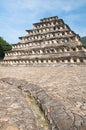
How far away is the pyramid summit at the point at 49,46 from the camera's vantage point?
30.8m

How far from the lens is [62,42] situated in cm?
3700

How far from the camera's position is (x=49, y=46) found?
3762 centimetres

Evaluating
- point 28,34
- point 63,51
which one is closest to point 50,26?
point 28,34

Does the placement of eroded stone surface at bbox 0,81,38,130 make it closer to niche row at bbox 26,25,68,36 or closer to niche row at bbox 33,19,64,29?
niche row at bbox 26,25,68,36

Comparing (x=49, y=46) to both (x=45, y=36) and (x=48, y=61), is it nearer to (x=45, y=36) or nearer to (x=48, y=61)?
(x=48, y=61)

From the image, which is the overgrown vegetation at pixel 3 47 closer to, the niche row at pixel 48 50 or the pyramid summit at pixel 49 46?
the pyramid summit at pixel 49 46

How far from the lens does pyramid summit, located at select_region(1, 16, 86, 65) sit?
3084 centimetres

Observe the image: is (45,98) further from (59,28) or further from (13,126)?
(59,28)

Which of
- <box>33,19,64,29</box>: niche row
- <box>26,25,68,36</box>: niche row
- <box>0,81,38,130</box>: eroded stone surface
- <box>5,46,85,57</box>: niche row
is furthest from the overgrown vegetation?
<box>0,81,38,130</box>: eroded stone surface

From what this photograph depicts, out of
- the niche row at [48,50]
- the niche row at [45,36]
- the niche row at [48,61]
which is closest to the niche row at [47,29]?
the niche row at [45,36]

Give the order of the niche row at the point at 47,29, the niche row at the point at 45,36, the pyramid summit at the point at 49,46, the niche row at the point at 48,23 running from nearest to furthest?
the pyramid summit at the point at 49,46, the niche row at the point at 45,36, the niche row at the point at 47,29, the niche row at the point at 48,23

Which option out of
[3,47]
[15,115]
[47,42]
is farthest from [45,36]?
[15,115]

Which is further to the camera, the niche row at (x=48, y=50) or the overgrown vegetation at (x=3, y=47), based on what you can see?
the overgrown vegetation at (x=3, y=47)

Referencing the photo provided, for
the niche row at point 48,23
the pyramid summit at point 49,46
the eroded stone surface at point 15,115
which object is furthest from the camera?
the niche row at point 48,23
